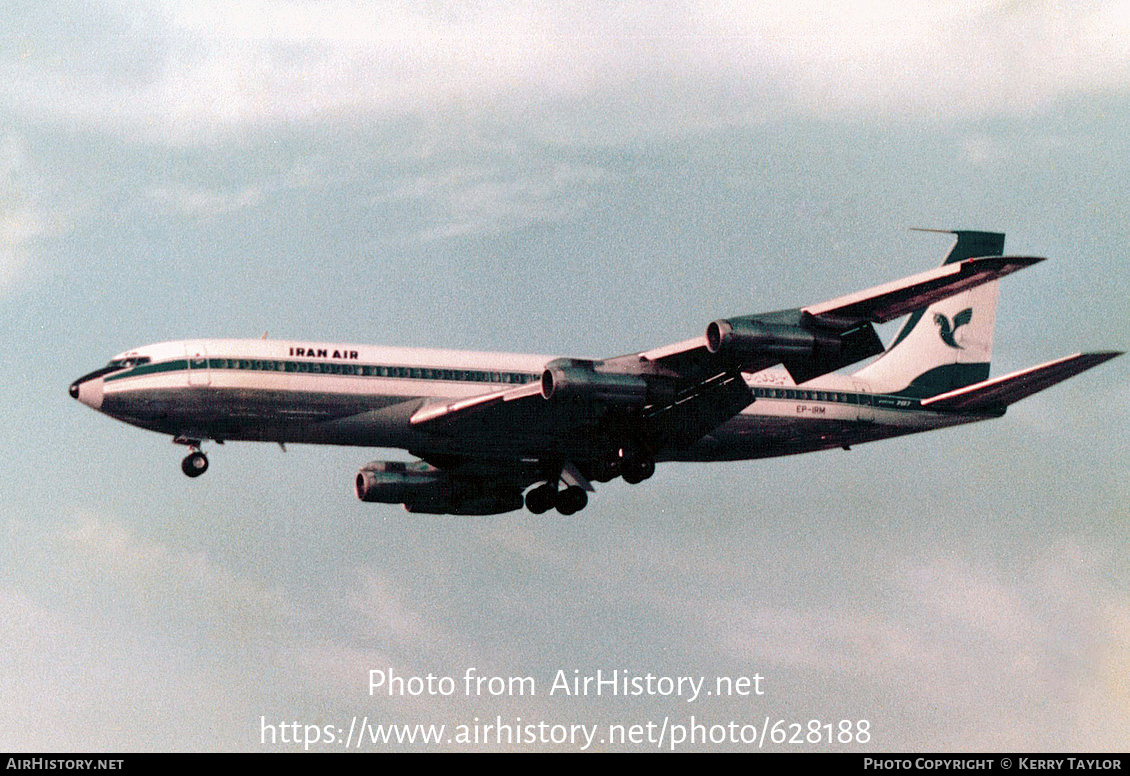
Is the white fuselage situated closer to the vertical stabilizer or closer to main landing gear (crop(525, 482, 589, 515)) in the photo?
main landing gear (crop(525, 482, 589, 515))

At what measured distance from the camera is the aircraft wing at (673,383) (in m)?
38.5

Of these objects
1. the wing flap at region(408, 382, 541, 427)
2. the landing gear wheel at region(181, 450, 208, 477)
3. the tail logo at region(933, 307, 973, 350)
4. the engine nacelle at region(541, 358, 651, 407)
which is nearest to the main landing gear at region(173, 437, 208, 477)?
the landing gear wheel at region(181, 450, 208, 477)

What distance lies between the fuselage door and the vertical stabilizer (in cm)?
2461

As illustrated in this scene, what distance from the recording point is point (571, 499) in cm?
4969

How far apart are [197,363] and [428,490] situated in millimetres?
11736

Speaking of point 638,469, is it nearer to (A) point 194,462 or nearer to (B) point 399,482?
(B) point 399,482

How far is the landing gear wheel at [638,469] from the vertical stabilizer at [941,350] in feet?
34.5

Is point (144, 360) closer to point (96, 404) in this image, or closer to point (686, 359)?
point (96, 404)

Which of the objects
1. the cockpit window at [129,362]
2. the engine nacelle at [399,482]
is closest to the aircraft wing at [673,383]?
the engine nacelle at [399,482]

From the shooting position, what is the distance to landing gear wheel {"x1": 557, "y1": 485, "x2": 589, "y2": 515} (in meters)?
49.7

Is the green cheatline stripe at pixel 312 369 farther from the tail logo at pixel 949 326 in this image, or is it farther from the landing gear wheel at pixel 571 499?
the tail logo at pixel 949 326

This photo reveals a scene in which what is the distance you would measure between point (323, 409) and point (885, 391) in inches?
867

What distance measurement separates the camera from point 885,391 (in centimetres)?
5231
